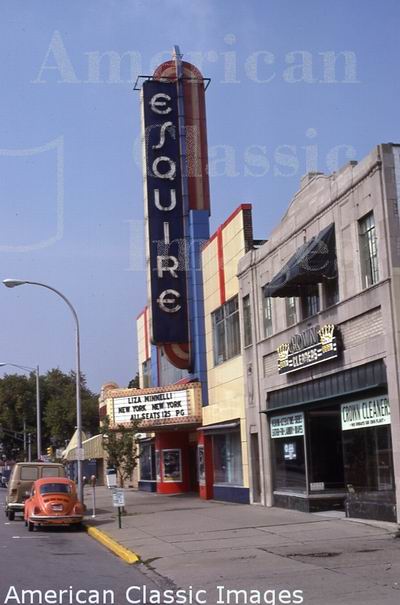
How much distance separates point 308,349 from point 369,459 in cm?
422

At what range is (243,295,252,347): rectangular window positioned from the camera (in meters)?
31.0

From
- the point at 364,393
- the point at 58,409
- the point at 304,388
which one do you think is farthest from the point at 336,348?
the point at 58,409

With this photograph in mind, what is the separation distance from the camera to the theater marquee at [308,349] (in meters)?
22.8

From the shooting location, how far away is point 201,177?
36.1 m

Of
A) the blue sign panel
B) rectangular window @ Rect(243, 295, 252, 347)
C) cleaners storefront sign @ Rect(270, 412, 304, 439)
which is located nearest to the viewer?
cleaners storefront sign @ Rect(270, 412, 304, 439)

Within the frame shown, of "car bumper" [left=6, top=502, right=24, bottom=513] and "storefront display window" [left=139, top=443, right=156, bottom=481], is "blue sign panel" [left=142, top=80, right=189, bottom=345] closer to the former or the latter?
"car bumper" [left=6, top=502, right=24, bottom=513]

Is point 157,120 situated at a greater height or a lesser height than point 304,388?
greater

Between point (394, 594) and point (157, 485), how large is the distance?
3319 cm

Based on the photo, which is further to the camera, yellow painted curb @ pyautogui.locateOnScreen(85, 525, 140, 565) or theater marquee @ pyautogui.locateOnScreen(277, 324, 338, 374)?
theater marquee @ pyautogui.locateOnScreen(277, 324, 338, 374)

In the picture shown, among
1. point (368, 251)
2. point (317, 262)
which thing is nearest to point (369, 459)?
point (368, 251)

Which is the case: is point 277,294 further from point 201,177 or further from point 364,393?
point 201,177

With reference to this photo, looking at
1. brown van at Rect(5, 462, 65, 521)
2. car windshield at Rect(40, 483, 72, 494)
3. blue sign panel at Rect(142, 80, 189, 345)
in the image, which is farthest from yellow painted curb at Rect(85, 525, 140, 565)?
blue sign panel at Rect(142, 80, 189, 345)

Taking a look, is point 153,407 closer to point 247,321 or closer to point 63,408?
point 247,321

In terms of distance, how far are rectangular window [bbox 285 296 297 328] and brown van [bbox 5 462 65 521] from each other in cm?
1049
